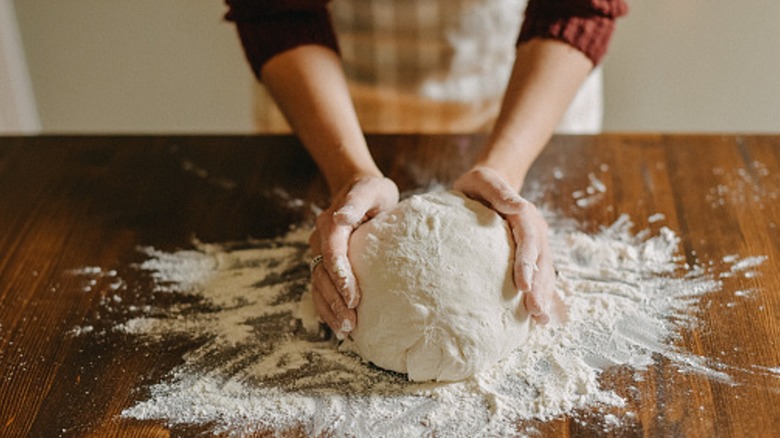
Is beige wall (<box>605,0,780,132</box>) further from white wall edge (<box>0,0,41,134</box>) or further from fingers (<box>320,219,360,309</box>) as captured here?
white wall edge (<box>0,0,41,134</box>)

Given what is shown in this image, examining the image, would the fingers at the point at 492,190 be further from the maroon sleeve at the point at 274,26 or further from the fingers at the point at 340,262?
the maroon sleeve at the point at 274,26

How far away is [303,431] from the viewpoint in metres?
0.94

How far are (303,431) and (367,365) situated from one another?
14 cm

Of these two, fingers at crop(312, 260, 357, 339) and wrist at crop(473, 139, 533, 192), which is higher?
wrist at crop(473, 139, 533, 192)

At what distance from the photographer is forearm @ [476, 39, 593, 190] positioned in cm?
125

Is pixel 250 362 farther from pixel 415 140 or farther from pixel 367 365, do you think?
pixel 415 140

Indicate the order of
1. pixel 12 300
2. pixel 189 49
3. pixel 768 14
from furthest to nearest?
pixel 189 49 < pixel 768 14 < pixel 12 300

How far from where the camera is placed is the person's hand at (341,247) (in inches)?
40.4

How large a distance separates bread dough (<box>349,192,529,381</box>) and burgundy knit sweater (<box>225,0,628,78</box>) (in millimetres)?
426

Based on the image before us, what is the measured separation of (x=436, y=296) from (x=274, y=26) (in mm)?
601

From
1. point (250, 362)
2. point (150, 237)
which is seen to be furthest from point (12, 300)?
point (250, 362)

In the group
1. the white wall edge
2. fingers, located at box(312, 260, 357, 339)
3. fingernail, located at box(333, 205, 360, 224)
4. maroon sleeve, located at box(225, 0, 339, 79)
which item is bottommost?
the white wall edge

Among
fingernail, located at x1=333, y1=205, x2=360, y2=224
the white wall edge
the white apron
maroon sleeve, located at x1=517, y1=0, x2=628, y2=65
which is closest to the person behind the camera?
fingernail, located at x1=333, y1=205, x2=360, y2=224

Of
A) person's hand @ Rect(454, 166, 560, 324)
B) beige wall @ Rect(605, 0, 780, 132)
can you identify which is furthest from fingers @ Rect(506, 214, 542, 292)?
beige wall @ Rect(605, 0, 780, 132)
